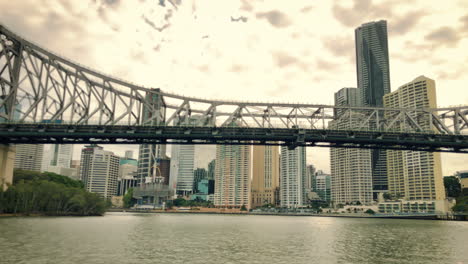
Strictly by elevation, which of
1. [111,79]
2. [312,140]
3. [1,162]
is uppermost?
[111,79]

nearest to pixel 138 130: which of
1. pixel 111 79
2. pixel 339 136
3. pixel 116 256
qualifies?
pixel 111 79

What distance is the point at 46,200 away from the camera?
78375 mm

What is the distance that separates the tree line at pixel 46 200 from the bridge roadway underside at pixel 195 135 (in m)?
10.1

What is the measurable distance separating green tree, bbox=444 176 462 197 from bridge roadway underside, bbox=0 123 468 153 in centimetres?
13521

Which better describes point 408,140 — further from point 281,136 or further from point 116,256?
point 116,256

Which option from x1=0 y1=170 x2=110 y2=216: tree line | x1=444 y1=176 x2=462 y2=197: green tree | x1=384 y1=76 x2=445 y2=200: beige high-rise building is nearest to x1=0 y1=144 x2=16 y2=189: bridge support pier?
x1=0 y1=170 x2=110 y2=216: tree line

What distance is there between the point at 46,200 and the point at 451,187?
621 feet

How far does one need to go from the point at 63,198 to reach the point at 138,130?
29358 mm

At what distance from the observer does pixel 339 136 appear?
2781 inches

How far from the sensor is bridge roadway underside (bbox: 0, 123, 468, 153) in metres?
65.3

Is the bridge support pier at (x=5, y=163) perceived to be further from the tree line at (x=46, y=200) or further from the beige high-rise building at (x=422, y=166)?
the beige high-rise building at (x=422, y=166)

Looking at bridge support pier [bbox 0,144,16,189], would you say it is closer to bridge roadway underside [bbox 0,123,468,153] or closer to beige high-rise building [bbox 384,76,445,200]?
bridge roadway underside [bbox 0,123,468,153]

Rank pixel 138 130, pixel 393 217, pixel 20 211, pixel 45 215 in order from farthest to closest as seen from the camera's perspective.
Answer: pixel 393 217 < pixel 45 215 < pixel 20 211 < pixel 138 130

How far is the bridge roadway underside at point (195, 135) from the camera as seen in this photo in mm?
65312
